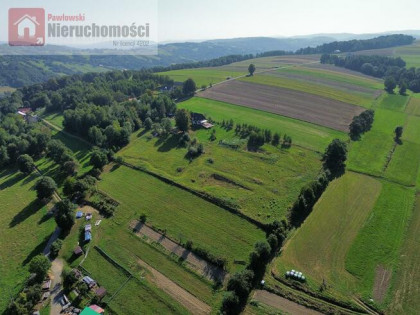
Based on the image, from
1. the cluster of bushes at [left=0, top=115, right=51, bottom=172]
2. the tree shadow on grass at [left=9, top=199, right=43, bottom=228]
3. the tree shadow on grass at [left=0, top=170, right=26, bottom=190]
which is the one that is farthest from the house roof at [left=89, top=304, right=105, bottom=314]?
the cluster of bushes at [left=0, top=115, right=51, bottom=172]

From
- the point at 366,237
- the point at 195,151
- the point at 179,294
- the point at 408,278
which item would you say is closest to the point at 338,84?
the point at 195,151

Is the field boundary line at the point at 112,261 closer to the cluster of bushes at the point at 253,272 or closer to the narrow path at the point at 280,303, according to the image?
the cluster of bushes at the point at 253,272

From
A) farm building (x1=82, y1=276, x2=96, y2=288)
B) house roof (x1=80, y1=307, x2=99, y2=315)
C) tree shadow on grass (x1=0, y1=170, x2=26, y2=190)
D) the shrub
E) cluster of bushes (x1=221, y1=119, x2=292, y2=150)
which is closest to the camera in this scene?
house roof (x1=80, y1=307, x2=99, y2=315)

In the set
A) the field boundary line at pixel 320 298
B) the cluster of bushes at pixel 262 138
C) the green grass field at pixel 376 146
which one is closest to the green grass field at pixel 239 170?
the cluster of bushes at pixel 262 138

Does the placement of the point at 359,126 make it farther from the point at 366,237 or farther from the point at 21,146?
the point at 21,146

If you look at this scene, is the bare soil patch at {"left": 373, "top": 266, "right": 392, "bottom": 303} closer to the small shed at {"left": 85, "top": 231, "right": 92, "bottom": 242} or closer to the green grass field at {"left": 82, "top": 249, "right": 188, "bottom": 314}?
the green grass field at {"left": 82, "top": 249, "right": 188, "bottom": 314}

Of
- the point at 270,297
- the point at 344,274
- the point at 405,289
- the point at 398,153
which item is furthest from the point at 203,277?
the point at 398,153
